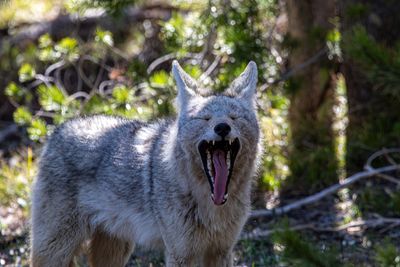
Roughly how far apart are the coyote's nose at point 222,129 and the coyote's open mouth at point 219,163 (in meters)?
0.19

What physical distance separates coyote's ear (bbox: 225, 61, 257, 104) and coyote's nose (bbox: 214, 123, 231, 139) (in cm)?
67

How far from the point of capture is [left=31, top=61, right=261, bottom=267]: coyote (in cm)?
582

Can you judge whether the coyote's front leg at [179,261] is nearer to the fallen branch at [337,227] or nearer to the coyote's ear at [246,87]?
the coyote's ear at [246,87]

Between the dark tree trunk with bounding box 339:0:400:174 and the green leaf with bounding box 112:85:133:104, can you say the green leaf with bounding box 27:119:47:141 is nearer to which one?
the green leaf with bounding box 112:85:133:104

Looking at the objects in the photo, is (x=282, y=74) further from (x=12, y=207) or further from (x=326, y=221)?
(x=12, y=207)

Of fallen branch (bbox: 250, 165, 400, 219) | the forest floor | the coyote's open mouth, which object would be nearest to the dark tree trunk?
the forest floor

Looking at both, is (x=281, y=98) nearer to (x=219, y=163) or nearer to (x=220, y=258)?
(x=220, y=258)

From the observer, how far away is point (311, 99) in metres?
10.7

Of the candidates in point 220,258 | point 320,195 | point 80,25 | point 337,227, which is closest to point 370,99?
point 320,195

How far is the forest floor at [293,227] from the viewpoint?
7.93 meters

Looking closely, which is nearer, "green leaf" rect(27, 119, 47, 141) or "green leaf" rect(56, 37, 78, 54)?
"green leaf" rect(27, 119, 47, 141)

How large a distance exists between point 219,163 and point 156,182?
2.06 ft

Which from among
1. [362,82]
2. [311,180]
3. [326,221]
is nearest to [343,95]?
[362,82]

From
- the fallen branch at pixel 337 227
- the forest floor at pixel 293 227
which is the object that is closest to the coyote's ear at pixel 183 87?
the forest floor at pixel 293 227
